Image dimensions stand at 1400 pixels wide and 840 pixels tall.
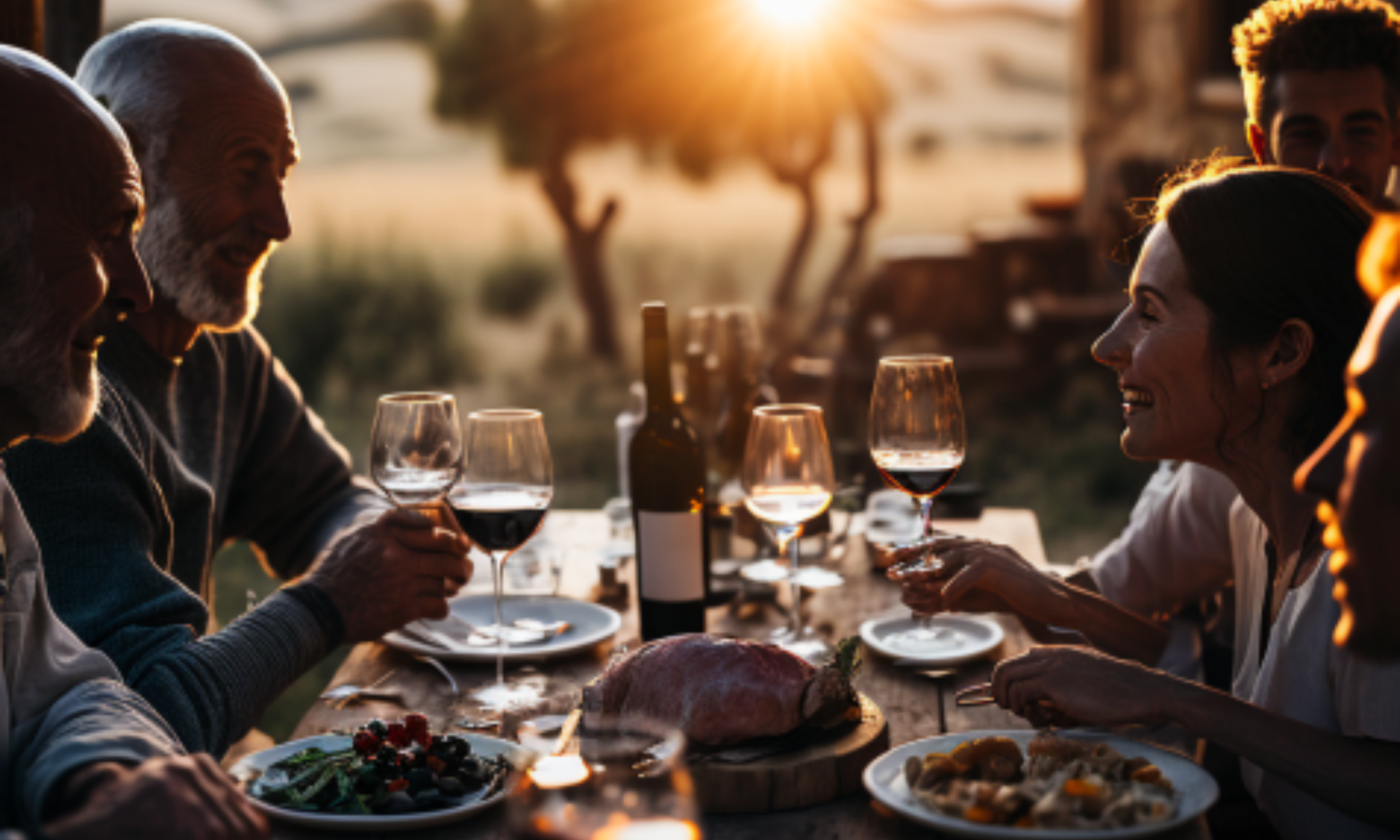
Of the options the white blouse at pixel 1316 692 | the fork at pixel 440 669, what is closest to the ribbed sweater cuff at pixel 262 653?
the fork at pixel 440 669

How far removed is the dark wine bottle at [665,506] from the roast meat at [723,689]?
1.41ft

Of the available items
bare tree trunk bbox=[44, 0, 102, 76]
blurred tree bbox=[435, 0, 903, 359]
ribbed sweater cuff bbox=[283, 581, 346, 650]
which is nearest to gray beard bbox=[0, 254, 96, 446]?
ribbed sweater cuff bbox=[283, 581, 346, 650]

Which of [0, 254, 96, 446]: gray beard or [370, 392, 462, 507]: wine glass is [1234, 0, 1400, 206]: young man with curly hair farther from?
[0, 254, 96, 446]: gray beard

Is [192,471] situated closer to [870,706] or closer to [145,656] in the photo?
[145,656]

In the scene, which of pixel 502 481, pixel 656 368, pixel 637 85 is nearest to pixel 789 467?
pixel 656 368

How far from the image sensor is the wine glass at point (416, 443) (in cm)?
188

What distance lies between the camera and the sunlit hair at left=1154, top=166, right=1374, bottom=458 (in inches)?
65.5

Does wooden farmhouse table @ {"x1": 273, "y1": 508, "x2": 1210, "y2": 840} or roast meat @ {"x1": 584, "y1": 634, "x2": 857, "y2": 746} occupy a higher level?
roast meat @ {"x1": 584, "y1": 634, "x2": 857, "y2": 746}

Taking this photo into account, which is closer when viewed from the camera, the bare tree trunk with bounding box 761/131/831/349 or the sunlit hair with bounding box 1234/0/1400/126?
the sunlit hair with bounding box 1234/0/1400/126

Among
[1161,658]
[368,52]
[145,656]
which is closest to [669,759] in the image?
[145,656]

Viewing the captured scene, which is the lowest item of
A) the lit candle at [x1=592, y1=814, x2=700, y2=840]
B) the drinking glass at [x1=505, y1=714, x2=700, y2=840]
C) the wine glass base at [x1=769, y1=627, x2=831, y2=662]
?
the wine glass base at [x1=769, y1=627, x2=831, y2=662]

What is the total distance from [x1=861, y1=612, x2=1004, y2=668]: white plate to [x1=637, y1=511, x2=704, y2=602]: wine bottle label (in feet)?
1.00

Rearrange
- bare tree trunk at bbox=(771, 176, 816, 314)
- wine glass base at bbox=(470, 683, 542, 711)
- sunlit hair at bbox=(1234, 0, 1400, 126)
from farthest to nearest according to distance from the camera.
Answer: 1. bare tree trunk at bbox=(771, 176, 816, 314)
2. sunlit hair at bbox=(1234, 0, 1400, 126)
3. wine glass base at bbox=(470, 683, 542, 711)

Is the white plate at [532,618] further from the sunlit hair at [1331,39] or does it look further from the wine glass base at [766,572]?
the sunlit hair at [1331,39]
